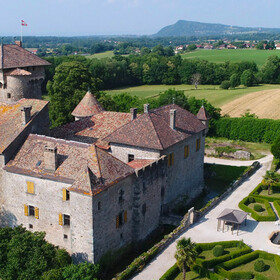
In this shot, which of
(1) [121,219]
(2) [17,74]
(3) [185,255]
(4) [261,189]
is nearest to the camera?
(3) [185,255]

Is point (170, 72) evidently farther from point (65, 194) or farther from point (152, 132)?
point (65, 194)

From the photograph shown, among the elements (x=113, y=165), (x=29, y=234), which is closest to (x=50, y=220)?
(x=29, y=234)

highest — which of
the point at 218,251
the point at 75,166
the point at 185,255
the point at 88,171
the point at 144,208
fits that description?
the point at 88,171

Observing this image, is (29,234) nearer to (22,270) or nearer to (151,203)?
(22,270)

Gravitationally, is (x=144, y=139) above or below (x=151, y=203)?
above

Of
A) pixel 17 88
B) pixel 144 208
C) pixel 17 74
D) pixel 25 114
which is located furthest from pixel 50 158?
pixel 17 74

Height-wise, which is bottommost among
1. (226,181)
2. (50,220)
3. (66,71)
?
(226,181)
